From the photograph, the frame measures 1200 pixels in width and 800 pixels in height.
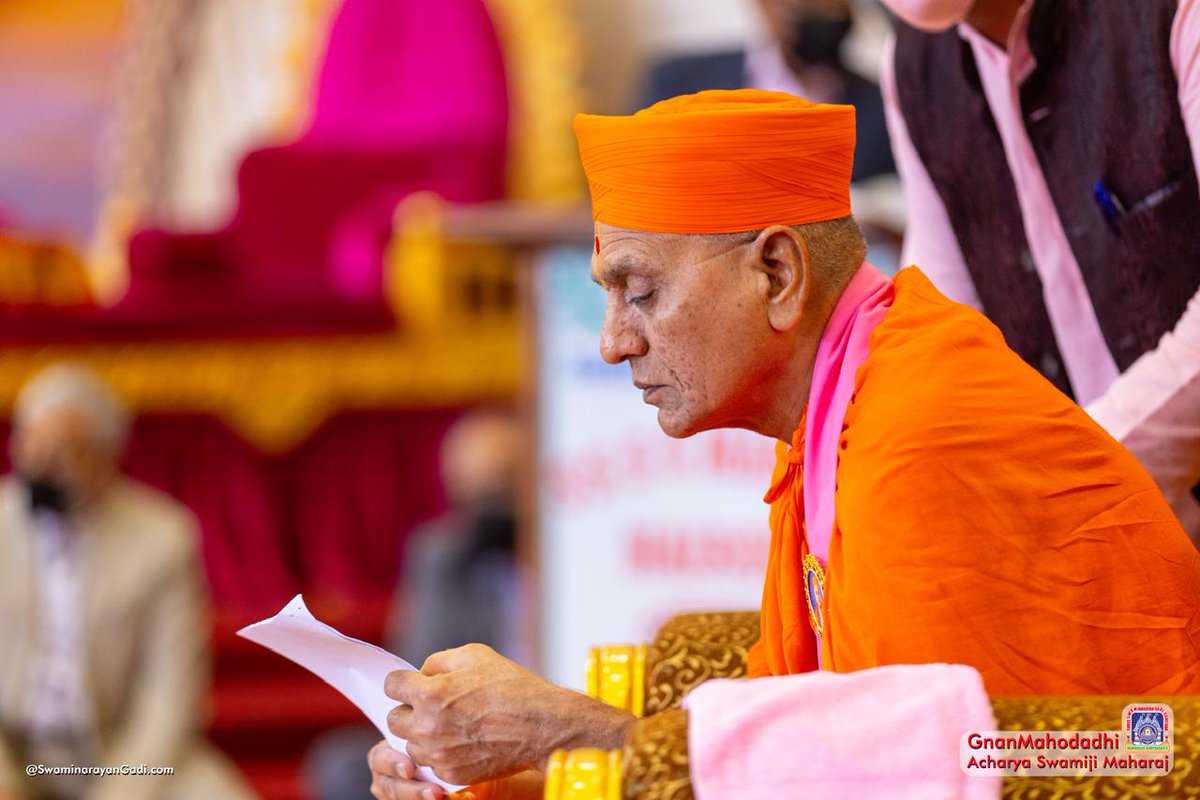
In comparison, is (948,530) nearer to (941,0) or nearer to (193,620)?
(941,0)

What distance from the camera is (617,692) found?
158 cm

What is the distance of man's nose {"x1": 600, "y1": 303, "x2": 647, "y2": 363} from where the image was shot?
1411mm

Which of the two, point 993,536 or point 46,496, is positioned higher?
point 46,496

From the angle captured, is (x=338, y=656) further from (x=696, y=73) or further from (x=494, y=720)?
(x=696, y=73)

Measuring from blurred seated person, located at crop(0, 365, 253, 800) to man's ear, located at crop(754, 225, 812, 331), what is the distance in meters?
2.52

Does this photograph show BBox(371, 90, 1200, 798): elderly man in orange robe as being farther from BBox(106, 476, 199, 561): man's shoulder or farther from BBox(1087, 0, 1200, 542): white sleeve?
BBox(106, 476, 199, 561): man's shoulder

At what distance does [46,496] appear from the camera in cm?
378

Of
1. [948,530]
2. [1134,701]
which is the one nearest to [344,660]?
[948,530]

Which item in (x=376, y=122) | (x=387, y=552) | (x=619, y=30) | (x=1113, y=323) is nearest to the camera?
(x=1113, y=323)

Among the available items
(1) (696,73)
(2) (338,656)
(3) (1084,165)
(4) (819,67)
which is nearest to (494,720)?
(2) (338,656)

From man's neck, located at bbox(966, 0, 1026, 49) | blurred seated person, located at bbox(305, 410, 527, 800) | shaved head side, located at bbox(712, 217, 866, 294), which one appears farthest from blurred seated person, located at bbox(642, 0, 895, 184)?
shaved head side, located at bbox(712, 217, 866, 294)

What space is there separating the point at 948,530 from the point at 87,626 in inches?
113

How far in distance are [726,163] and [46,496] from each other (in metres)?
2.79

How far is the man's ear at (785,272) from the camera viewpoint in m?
1.37
